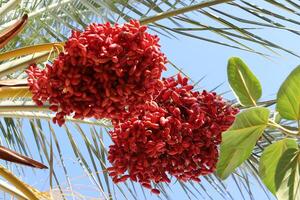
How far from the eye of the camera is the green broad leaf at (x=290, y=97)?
111 cm

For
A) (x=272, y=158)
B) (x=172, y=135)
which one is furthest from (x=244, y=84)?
(x=172, y=135)

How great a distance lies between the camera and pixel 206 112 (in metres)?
2.05

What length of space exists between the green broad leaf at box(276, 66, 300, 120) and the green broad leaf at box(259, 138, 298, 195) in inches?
3.0

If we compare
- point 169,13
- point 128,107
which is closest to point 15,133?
point 169,13

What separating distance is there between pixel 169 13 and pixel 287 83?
1516 mm

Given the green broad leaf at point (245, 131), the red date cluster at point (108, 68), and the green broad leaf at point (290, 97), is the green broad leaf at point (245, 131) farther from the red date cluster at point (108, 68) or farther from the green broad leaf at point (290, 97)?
the red date cluster at point (108, 68)

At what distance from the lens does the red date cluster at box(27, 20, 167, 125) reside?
189 centimetres

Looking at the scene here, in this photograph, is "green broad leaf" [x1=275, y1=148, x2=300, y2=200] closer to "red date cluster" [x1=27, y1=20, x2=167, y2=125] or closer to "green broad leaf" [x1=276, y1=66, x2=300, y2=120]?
"green broad leaf" [x1=276, y1=66, x2=300, y2=120]

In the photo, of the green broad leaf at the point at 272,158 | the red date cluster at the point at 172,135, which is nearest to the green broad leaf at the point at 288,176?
the green broad leaf at the point at 272,158

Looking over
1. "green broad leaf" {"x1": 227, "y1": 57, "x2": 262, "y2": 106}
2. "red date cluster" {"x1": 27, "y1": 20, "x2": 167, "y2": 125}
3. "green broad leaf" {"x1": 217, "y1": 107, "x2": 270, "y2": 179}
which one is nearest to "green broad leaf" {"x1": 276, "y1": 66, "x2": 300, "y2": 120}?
"green broad leaf" {"x1": 217, "y1": 107, "x2": 270, "y2": 179}

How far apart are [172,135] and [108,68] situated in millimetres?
326

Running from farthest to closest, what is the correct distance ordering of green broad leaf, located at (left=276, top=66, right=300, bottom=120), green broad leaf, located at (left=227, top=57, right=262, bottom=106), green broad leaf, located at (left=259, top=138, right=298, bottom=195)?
green broad leaf, located at (left=227, top=57, right=262, bottom=106) → green broad leaf, located at (left=259, top=138, right=298, bottom=195) → green broad leaf, located at (left=276, top=66, right=300, bottom=120)

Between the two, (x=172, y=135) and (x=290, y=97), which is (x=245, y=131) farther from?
(x=172, y=135)

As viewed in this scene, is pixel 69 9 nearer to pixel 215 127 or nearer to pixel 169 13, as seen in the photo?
pixel 169 13
